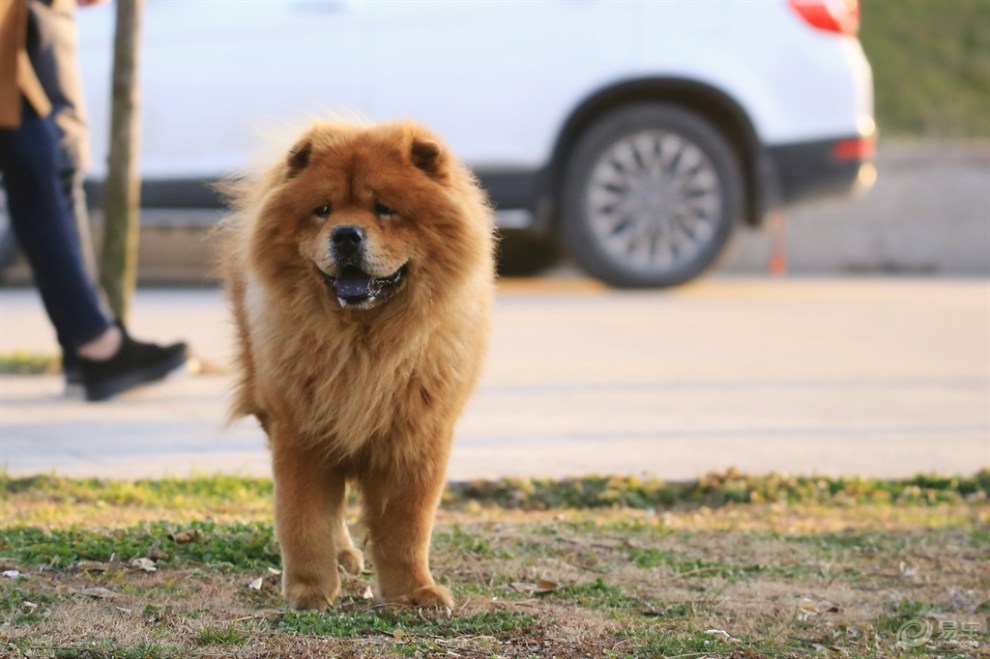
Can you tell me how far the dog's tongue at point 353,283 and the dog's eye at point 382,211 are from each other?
0.50 ft

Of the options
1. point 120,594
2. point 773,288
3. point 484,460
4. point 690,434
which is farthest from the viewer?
point 773,288

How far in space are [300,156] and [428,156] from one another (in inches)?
12.9

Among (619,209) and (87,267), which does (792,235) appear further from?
(87,267)

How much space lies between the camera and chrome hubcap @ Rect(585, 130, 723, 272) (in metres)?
9.48

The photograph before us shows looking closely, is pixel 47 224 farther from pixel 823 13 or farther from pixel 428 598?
pixel 823 13

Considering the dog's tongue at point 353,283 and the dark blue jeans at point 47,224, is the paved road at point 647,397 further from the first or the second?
the dog's tongue at point 353,283

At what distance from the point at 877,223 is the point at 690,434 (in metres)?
8.35

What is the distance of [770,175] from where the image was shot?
30.9 feet

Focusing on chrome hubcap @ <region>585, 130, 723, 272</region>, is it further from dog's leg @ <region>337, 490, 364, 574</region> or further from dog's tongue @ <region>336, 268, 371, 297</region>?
dog's tongue @ <region>336, 268, 371, 297</region>

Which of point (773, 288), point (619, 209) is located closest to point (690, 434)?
point (619, 209)

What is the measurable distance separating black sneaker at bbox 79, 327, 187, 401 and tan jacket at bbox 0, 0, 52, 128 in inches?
42.8

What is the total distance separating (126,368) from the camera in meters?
5.96

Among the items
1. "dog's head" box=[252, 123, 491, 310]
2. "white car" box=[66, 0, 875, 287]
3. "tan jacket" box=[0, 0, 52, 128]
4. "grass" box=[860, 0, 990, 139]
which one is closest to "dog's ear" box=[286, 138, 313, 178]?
"dog's head" box=[252, 123, 491, 310]

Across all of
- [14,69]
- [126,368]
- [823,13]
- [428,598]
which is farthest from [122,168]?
[823,13]
